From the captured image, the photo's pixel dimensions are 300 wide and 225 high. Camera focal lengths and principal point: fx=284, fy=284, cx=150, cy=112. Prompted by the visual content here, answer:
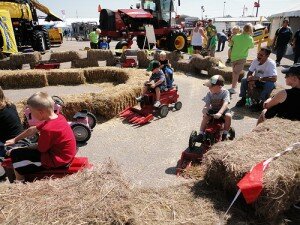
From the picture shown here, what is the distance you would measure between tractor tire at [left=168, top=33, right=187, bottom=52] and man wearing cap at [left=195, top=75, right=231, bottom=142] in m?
13.2

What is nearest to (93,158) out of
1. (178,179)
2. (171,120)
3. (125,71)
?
(178,179)

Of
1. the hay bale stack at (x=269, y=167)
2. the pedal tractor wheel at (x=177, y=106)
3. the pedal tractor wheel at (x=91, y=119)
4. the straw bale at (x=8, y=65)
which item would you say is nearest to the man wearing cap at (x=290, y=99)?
the hay bale stack at (x=269, y=167)

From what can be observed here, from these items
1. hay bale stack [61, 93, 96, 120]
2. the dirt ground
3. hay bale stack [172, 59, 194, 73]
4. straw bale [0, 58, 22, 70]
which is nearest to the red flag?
the dirt ground

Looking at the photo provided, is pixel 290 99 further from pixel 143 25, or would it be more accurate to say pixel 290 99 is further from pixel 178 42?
pixel 143 25

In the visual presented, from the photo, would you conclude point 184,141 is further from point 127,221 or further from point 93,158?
point 127,221

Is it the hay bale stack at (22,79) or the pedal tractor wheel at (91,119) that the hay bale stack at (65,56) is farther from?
the pedal tractor wheel at (91,119)

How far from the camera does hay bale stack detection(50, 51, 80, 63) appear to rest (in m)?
15.5

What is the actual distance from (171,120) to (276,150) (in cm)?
382

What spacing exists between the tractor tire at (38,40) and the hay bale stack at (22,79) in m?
8.22

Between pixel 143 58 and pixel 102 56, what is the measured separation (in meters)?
2.34

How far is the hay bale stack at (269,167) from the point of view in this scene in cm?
276

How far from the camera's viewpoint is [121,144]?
571cm

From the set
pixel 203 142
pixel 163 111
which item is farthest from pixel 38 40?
pixel 203 142

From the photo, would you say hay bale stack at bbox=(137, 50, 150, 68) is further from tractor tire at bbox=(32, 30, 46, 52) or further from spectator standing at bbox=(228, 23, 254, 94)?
tractor tire at bbox=(32, 30, 46, 52)
